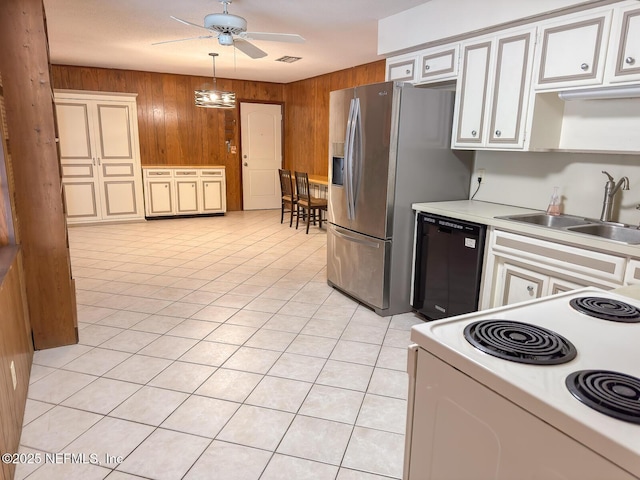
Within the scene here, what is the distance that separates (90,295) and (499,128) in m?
3.63

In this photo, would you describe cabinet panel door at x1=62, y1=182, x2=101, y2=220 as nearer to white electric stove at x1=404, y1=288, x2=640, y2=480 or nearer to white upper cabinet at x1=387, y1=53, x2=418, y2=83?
white upper cabinet at x1=387, y1=53, x2=418, y2=83

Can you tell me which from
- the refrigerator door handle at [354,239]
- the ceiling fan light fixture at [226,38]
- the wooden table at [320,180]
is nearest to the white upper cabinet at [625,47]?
the refrigerator door handle at [354,239]

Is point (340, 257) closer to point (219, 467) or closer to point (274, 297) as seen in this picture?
point (274, 297)

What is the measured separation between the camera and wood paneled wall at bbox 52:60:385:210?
22.6 ft

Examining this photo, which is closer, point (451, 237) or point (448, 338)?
point (448, 338)

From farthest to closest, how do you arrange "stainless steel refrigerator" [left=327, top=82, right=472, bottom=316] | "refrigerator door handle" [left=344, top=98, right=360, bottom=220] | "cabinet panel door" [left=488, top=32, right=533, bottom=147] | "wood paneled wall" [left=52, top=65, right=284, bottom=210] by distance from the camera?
"wood paneled wall" [left=52, top=65, right=284, bottom=210], "refrigerator door handle" [left=344, top=98, right=360, bottom=220], "stainless steel refrigerator" [left=327, top=82, right=472, bottom=316], "cabinet panel door" [left=488, top=32, right=533, bottom=147]

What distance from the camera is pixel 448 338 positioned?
1.03 metres

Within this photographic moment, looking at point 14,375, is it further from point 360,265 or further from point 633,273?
point 633,273

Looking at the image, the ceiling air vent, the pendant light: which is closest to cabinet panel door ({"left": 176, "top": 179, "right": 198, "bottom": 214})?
the pendant light

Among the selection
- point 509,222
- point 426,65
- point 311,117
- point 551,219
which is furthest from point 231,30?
point 311,117

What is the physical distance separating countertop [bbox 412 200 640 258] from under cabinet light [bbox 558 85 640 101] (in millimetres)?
760

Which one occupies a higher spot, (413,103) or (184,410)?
(413,103)

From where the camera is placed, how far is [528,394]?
0.81 meters

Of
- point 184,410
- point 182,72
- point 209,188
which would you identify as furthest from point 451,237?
point 182,72
